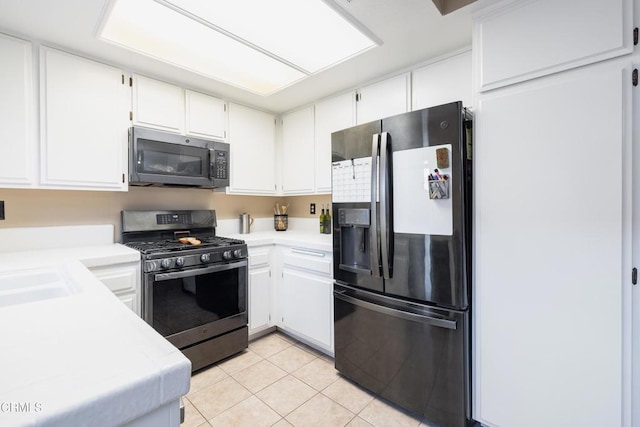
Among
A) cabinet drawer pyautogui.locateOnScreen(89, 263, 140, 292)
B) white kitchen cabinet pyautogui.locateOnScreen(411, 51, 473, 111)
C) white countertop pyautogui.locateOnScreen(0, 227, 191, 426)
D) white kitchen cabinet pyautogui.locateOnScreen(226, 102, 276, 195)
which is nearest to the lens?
white countertop pyautogui.locateOnScreen(0, 227, 191, 426)

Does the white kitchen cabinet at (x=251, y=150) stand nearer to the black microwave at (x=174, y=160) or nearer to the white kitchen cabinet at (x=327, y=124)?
the black microwave at (x=174, y=160)

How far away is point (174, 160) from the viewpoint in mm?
2309

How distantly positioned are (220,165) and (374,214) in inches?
58.5

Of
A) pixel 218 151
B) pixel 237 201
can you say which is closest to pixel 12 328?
pixel 218 151

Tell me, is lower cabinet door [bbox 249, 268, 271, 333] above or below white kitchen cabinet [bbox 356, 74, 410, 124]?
below

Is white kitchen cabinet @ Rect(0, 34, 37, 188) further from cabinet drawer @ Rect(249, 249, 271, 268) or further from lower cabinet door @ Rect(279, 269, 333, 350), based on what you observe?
lower cabinet door @ Rect(279, 269, 333, 350)

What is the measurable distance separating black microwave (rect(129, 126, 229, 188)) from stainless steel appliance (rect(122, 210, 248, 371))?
1.24 ft

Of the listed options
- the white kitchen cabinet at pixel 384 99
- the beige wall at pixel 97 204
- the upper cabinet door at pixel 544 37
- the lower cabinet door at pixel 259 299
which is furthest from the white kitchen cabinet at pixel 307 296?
the upper cabinet door at pixel 544 37

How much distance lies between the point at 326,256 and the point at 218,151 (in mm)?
1291

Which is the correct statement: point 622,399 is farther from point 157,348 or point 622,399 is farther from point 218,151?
point 218,151

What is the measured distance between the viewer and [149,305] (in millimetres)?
1920

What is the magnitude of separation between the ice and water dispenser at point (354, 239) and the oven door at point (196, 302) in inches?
34.9

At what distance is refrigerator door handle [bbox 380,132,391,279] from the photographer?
1703mm

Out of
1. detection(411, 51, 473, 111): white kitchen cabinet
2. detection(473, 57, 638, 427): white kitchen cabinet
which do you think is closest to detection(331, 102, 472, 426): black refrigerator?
detection(473, 57, 638, 427): white kitchen cabinet
